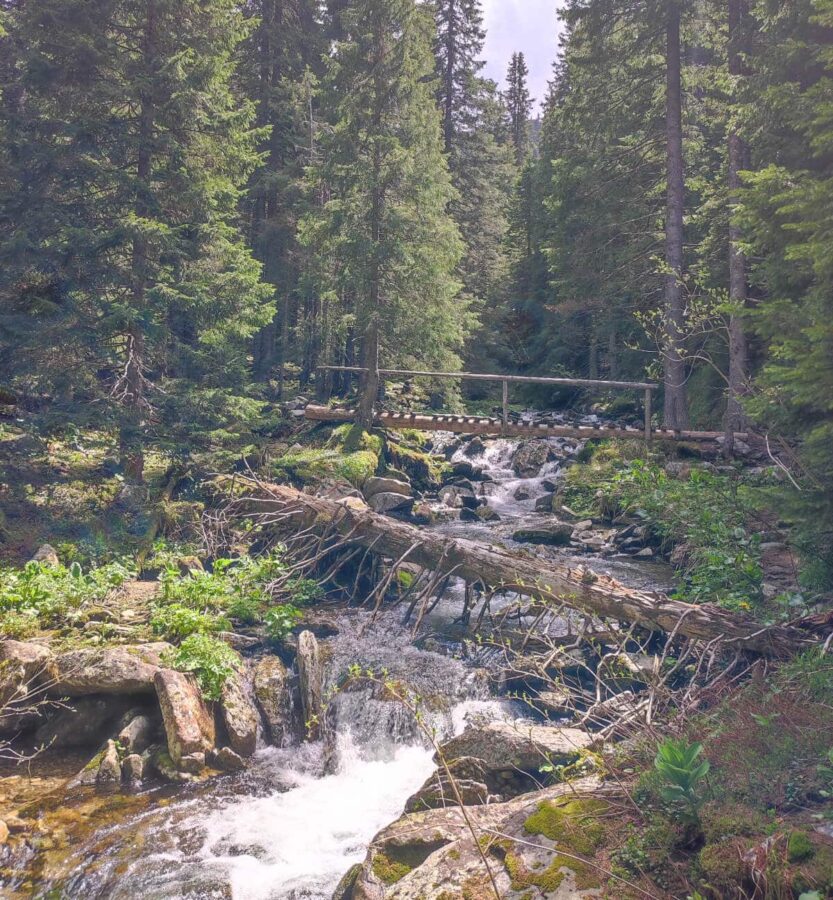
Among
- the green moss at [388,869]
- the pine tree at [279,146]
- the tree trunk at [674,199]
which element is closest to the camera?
the green moss at [388,869]

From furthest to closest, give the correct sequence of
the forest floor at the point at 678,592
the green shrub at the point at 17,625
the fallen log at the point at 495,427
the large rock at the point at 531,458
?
the large rock at the point at 531,458 → the fallen log at the point at 495,427 → the green shrub at the point at 17,625 → the forest floor at the point at 678,592

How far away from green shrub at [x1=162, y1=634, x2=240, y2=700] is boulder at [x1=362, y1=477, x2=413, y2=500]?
8904mm

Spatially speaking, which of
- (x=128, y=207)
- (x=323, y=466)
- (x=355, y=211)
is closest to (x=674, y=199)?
(x=355, y=211)

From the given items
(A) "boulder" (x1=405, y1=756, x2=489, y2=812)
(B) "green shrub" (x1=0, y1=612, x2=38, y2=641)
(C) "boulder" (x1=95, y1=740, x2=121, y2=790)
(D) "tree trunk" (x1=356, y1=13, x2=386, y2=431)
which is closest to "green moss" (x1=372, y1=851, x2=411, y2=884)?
(A) "boulder" (x1=405, y1=756, x2=489, y2=812)

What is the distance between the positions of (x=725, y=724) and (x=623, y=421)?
1964 centimetres

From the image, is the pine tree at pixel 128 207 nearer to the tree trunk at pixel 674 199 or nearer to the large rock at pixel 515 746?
the large rock at pixel 515 746

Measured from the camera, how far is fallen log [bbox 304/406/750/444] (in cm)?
1711

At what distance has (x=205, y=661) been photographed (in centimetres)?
779

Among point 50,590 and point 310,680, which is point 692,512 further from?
point 50,590

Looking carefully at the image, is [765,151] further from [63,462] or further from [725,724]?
[63,462]

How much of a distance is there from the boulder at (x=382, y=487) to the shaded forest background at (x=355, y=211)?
3.20 m

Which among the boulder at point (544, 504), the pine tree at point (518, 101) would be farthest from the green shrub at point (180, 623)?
the pine tree at point (518, 101)

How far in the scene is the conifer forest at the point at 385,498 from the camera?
5.06 meters

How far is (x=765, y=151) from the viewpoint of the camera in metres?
10.4
